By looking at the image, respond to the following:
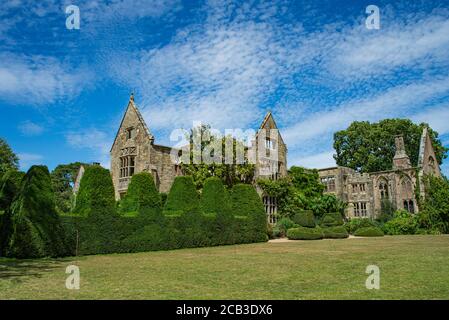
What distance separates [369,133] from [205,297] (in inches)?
2411

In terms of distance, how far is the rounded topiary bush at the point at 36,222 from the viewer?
14.3m

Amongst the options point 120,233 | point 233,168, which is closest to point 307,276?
point 120,233

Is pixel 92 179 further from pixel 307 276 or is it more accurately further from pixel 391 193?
pixel 391 193

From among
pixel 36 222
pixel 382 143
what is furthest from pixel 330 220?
pixel 382 143

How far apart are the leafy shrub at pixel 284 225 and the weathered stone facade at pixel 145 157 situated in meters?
2.19

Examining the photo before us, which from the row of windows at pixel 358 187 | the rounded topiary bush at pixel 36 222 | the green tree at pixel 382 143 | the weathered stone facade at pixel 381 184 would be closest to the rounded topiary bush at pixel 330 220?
the weathered stone facade at pixel 381 184

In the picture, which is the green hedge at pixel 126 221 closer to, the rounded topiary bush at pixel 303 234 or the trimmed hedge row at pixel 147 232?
the trimmed hedge row at pixel 147 232

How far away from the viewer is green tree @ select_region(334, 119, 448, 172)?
59.6 metres

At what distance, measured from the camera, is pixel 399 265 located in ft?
33.3

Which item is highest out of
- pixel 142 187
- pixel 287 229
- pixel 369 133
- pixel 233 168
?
pixel 369 133

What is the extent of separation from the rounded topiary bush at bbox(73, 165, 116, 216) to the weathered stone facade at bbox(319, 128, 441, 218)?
3741 cm

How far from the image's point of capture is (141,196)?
1867cm

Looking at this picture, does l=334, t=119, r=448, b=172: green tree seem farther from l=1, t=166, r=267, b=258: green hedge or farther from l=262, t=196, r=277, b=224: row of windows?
l=1, t=166, r=267, b=258: green hedge
